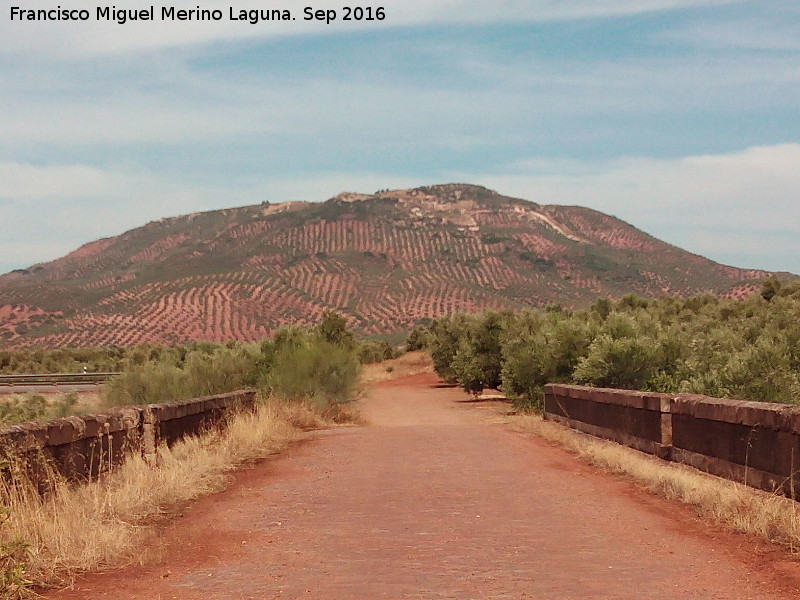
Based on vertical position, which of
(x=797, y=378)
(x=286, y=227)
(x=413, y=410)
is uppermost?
(x=286, y=227)

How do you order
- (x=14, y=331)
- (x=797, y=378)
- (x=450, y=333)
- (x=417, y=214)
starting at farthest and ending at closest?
1. (x=417, y=214)
2. (x=14, y=331)
3. (x=450, y=333)
4. (x=797, y=378)

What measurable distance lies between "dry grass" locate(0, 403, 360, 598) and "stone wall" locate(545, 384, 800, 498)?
20.9ft

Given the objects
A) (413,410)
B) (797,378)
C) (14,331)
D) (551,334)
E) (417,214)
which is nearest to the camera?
(797,378)

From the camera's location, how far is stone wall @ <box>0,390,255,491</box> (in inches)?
372

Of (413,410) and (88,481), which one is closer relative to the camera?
(88,481)

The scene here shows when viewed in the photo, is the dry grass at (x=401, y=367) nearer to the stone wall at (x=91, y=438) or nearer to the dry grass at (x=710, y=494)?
the stone wall at (x=91, y=438)

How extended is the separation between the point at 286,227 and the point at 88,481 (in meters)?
156

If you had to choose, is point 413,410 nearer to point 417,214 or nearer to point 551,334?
point 551,334

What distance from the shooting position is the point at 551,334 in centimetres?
2762

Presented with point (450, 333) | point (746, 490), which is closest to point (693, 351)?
point (746, 490)

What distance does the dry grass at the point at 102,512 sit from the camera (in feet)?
24.7

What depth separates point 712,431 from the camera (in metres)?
12.7

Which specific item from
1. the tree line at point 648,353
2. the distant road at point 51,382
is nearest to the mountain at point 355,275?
the distant road at point 51,382

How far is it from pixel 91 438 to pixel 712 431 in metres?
7.72
